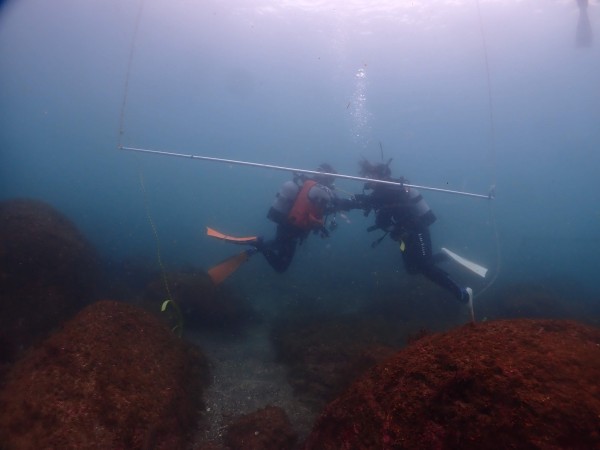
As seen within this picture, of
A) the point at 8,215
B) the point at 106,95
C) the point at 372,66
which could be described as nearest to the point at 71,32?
the point at 8,215

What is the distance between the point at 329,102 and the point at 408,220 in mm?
58288

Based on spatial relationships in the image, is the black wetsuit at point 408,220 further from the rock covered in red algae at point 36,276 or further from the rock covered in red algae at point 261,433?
the rock covered in red algae at point 36,276

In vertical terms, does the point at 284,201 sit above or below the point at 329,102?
below

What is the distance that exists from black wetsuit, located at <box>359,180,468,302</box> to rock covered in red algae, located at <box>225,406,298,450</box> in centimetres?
511

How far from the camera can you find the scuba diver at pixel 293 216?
8.67 m

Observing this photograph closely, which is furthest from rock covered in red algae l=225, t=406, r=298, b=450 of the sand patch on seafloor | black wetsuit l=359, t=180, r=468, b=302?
black wetsuit l=359, t=180, r=468, b=302

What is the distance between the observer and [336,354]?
7.77 m

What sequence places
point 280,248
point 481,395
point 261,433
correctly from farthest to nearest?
point 280,248 < point 261,433 < point 481,395

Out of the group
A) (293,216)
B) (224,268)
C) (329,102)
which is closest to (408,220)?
(293,216)

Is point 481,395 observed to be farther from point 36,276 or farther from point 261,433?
point 36,276

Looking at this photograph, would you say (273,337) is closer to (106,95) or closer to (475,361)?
(475,361)

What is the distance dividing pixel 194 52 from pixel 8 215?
3280cm

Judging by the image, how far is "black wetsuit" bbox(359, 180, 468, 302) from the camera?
855 centimetres

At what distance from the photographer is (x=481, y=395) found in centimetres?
246
